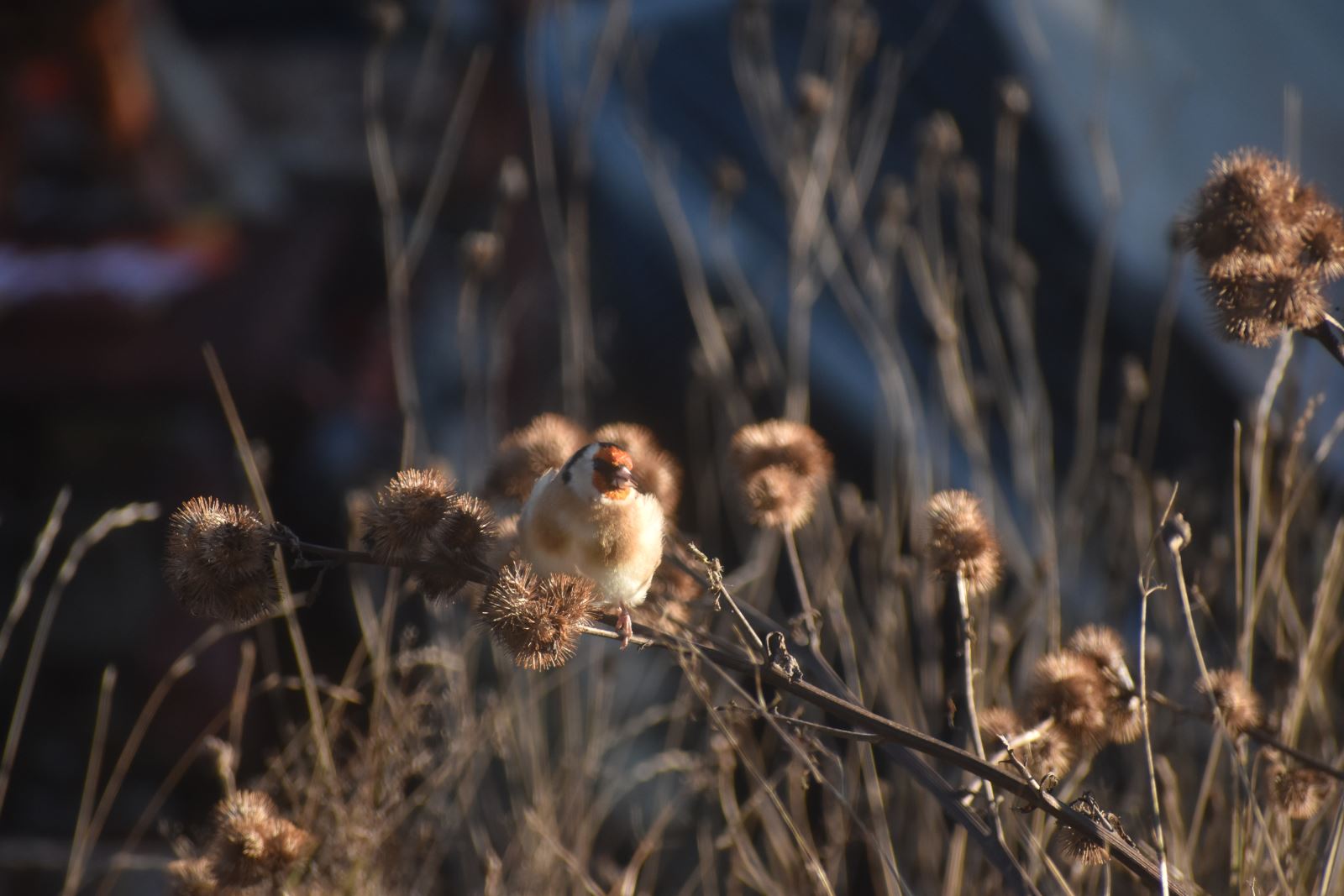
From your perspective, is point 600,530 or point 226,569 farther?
point 600,530

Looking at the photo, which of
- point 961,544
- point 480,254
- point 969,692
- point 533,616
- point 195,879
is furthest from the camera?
point 480,254

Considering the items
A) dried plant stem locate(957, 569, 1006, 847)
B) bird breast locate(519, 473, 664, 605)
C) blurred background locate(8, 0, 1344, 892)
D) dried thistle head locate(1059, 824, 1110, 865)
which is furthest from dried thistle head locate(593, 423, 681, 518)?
blurred background locate(8, 0, 1344, 892)

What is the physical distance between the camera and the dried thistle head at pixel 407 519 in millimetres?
1414

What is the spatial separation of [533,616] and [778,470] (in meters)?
0.53

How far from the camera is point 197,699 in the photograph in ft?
16.0

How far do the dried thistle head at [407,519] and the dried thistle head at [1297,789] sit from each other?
3.68ft

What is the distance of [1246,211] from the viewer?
4.63 ft

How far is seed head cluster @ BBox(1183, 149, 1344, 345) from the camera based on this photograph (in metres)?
1.37

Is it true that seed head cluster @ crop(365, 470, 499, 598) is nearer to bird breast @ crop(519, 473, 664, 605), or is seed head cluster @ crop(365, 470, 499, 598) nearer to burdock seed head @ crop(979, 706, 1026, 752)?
bird breast @ crop(519, 473, 664, 605)

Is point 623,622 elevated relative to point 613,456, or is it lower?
lower

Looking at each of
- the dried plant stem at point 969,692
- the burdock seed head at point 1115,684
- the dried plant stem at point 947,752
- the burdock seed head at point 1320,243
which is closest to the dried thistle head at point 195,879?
the dried plant stem at point 947,752

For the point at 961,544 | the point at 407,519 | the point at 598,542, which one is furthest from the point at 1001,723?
the point at 407,519

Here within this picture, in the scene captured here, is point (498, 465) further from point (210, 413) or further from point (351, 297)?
point (351, 297)

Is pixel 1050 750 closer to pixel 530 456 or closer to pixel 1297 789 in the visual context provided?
pixel 1297 789
